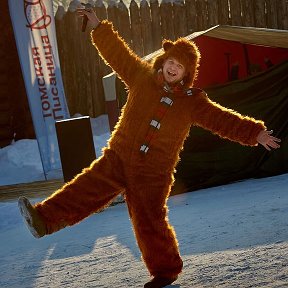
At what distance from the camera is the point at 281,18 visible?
14.9 meters

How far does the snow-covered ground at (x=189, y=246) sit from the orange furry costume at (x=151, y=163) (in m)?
0.32

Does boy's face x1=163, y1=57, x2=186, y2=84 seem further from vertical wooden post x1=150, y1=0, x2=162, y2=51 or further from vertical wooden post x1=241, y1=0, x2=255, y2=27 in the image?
vertical wooden post x1=241, y1=0, x2=255, y2=27

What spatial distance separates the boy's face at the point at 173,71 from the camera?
4.41 metres

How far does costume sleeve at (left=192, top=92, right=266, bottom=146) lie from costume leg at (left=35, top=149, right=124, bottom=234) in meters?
0.57

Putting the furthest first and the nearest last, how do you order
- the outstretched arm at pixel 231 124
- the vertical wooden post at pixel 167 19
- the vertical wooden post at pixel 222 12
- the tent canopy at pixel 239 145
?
the vertical wooden post at pixel 222 12
the vertical wooden post at pixel 167 19
the tent canopy at pixel 239 145
the outstretched arm at pixel 231 124

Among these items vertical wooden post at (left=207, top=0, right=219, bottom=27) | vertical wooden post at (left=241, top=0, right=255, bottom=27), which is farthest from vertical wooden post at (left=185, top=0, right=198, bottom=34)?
vertical wooden post at (left=241, top=0, right=255, bottom=27)

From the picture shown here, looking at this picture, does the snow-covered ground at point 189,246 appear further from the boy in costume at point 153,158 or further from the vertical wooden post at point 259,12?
the vertical wooden post at point 259,12

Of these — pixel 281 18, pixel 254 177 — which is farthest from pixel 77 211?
pixel 281 18

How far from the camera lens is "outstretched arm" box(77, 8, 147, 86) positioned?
462 cm

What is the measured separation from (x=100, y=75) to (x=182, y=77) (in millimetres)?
9599

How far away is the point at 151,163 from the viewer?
433 cm

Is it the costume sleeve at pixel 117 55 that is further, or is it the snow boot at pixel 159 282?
the costume sleeve at pixel 117 55

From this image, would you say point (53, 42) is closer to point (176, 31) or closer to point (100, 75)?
point (100, 75)

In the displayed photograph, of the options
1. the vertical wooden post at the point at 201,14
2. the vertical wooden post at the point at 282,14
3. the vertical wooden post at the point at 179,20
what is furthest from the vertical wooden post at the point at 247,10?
the vertical wooden post at the point at 179,20
